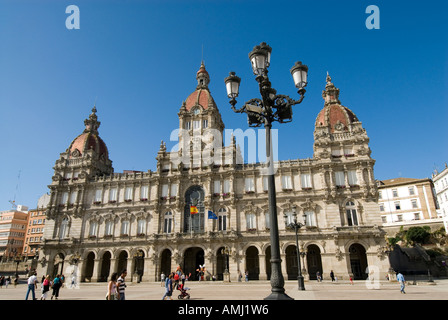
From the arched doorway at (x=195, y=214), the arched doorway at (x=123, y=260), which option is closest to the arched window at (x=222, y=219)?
the arched doorway at (x=195, y=214)

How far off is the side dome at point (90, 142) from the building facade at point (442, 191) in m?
69.4

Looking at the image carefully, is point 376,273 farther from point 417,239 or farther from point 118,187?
point 118,187

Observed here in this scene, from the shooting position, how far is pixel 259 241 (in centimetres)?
4191

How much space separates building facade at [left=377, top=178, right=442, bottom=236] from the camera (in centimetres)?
6222

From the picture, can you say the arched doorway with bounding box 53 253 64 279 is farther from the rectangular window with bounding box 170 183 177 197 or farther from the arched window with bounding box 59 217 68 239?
the rectangular window with bounding box 170 183 177 197

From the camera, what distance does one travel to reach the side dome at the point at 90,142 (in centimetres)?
5447

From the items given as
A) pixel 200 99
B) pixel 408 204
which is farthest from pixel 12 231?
pixel 408 204

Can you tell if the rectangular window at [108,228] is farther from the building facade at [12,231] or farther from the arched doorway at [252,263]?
the building facade at [12,231]

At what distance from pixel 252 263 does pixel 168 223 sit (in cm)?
1443

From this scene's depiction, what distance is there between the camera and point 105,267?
48.3 metres

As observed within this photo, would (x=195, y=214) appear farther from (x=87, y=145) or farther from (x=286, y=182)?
(x=87, y=145)

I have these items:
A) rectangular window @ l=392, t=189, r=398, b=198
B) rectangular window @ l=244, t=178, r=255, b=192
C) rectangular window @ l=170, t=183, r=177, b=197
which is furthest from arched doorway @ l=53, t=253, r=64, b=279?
rectangular window @ l=392, t=189, r=398, b=198
